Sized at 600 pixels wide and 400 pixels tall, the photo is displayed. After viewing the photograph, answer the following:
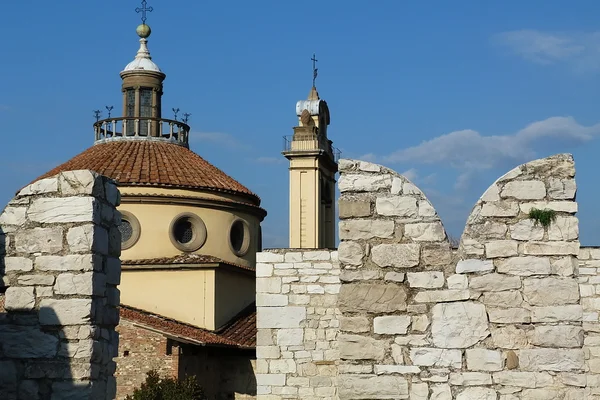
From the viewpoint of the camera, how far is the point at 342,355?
27.1 feet

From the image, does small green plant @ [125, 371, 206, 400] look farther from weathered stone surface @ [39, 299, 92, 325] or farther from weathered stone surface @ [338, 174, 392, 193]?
weathered stone surface @ [338, 174, 392, 193]

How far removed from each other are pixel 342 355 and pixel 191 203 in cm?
2414

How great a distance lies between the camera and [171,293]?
31750mm

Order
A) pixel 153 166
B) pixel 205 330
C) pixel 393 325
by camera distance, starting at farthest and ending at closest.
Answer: pixel 153 166 → pixel 205 330 → pixel 393 325

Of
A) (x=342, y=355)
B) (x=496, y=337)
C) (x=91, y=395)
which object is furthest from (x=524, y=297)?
(x=91, y=395)

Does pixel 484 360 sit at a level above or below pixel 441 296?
below

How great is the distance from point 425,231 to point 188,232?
80.6 feet

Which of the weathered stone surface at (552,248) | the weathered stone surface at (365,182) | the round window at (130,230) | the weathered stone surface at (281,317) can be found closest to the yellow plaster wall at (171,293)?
the round window at (130,230)

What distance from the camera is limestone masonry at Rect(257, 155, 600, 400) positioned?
8.07 m

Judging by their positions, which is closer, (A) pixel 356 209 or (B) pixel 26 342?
(A) pixel 356 209

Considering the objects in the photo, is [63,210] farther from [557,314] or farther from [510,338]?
[557,314]

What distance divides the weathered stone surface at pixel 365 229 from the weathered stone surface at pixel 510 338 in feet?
3.47

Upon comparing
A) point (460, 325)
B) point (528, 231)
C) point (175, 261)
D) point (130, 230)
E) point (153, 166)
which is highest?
point (153, 166)

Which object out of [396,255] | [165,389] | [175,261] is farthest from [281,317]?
[175,261]
